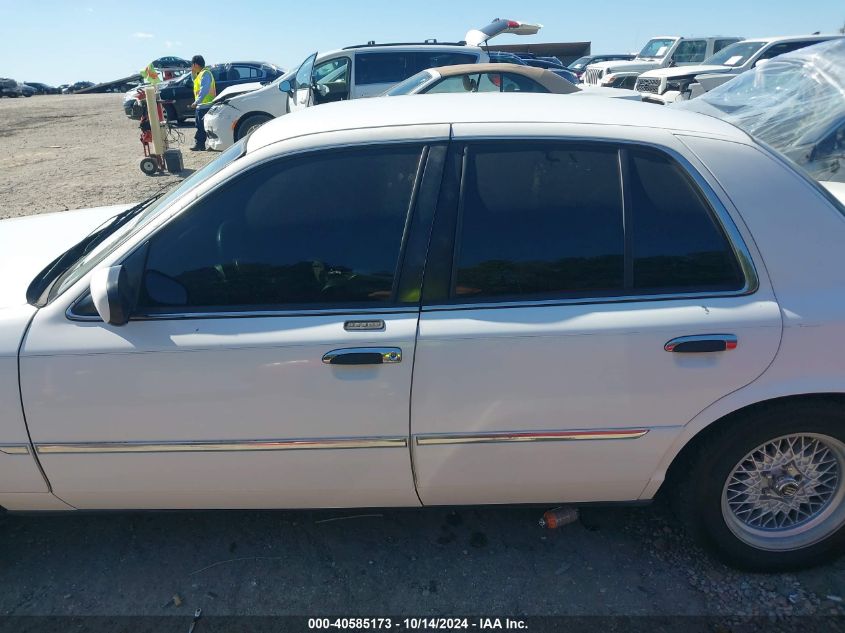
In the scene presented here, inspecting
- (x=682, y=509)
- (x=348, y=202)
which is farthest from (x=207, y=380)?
(x=682, y=509)

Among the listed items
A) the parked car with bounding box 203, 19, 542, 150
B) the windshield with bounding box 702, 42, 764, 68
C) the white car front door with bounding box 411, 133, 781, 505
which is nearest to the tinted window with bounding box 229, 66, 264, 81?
the parked car with bounding box 203, 19, 542, 150

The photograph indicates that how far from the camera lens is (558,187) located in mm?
2221

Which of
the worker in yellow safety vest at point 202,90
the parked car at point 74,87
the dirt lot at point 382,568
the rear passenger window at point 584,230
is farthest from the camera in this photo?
the parked car at point 74,87

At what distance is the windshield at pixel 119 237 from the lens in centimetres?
229

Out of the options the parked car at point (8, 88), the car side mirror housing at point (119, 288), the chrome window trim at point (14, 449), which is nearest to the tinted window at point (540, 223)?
the car side mirror housing at point (119, 288)

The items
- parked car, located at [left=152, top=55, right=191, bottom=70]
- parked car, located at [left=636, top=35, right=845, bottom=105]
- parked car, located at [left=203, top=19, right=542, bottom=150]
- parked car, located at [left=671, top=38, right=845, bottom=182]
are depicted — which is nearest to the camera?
parked car, located at [left=671, top=38, right=845, bottom=182]

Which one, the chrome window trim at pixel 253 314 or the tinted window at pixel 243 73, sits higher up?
the chrome window trim at pixel 253 314

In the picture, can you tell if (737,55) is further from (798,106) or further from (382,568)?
(382,568)

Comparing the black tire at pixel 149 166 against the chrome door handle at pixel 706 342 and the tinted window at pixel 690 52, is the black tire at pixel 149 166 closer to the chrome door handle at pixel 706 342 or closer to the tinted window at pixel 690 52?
the chrome door handle at pixel 706 342

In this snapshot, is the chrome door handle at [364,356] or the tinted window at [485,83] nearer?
the chrome door handle at [364,356]

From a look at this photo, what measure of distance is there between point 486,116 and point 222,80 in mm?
17909

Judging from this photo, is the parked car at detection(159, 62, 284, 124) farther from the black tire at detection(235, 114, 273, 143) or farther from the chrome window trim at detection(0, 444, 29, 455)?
the chrome window trim at detection(0, 444, 29, 455)

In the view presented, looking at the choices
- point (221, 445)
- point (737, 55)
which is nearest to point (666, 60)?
point (737, 55)

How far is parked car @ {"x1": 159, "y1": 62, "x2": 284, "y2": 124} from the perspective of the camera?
18.0 meters
